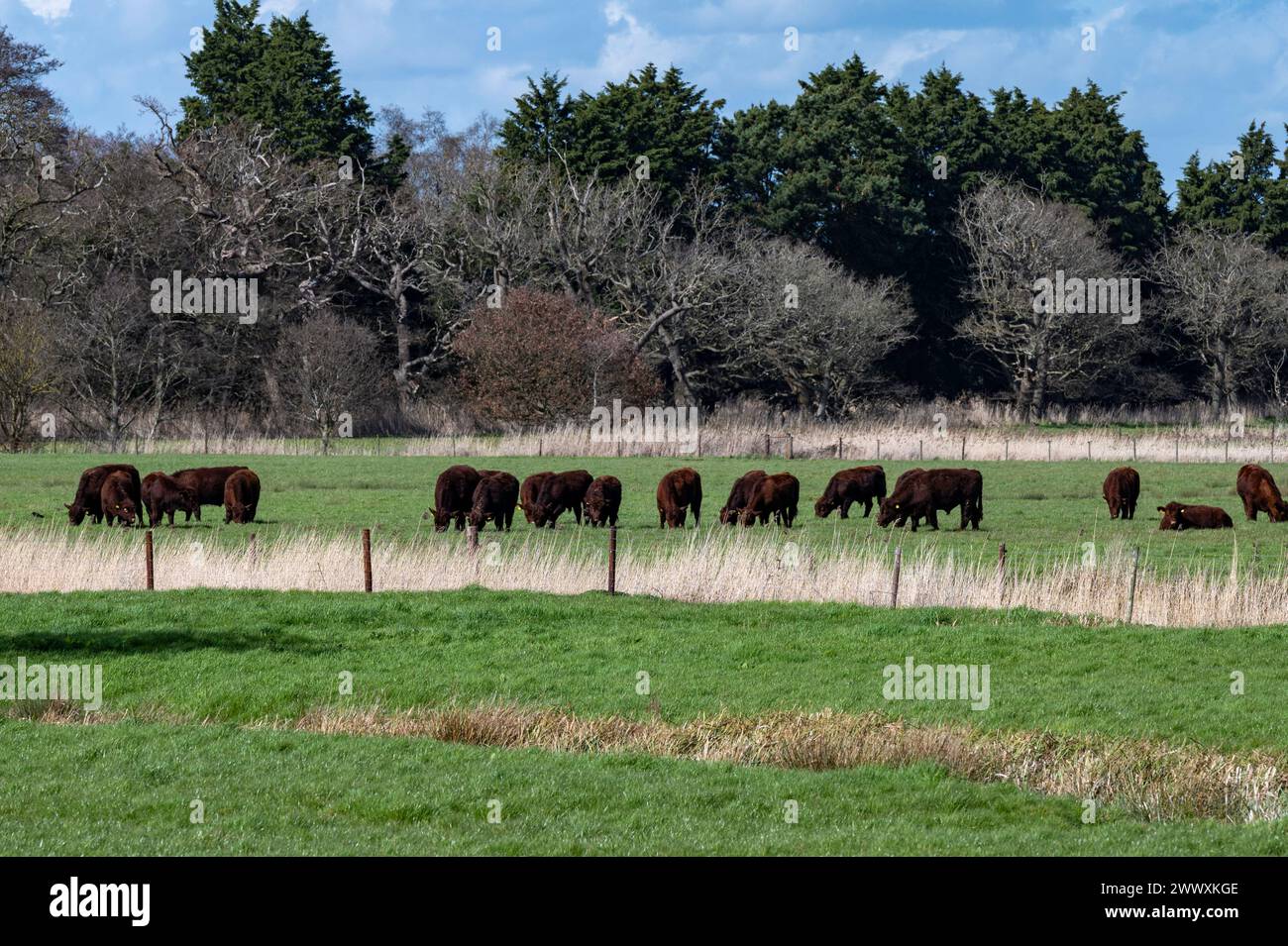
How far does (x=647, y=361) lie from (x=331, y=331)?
50.6 feet

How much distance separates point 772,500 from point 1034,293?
49.3 meters

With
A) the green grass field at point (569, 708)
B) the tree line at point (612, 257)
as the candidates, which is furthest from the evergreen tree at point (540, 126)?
the green grass field at point (569, 708)

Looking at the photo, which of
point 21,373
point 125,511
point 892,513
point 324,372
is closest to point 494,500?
point 125,511

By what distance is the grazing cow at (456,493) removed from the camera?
109 feet

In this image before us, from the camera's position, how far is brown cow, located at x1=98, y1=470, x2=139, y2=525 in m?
32.9

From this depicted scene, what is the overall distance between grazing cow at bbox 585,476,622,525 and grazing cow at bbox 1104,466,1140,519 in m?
11.4

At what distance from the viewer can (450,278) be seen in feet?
239

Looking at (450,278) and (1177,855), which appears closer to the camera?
(1177,855)

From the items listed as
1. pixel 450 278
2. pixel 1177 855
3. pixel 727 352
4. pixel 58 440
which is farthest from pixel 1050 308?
pixel 1177 855

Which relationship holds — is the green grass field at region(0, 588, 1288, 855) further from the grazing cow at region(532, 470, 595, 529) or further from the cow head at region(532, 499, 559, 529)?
the grazing cow at region(532, 470, 595, 529)

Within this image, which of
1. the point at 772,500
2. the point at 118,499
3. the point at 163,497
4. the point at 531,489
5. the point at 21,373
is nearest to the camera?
the point at 118,499

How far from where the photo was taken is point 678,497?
34094 mm

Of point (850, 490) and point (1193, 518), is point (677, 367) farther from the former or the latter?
point (1193, 518)
